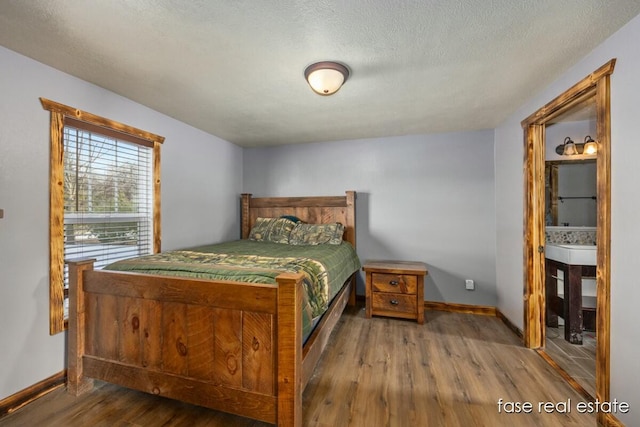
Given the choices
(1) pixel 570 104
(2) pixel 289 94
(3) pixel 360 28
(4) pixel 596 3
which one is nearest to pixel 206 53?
(2) pixel 289 94

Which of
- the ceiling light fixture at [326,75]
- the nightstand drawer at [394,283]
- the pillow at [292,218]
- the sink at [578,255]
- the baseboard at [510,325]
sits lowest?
the baseboard at [510,325]

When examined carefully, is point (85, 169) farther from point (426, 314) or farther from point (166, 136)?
point (426, 314)

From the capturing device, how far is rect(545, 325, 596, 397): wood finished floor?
1.79 metres

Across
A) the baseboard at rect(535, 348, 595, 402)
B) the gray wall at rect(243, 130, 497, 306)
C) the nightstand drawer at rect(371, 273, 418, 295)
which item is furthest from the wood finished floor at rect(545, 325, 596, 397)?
the nightstand drawer at rect(371, 273, 418, 295)

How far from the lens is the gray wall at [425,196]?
10.1ft

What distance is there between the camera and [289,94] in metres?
2.14

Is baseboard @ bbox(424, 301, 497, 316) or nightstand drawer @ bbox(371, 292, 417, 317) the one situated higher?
nightstand drawer @ bbox(371, 292, 417, 317)

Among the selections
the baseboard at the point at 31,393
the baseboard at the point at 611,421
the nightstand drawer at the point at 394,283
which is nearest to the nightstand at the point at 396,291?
the nightstand drawer at the point at 394,283

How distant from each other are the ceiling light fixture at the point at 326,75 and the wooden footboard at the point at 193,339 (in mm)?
1283

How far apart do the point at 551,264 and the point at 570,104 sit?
1.57 m

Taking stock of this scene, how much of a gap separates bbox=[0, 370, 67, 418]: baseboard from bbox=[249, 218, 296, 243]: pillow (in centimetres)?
201

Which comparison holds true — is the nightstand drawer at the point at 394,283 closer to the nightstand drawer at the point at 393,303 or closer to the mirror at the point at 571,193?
the nightstand drawer at the point at 393,303

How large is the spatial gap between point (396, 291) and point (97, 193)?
9.63 ft

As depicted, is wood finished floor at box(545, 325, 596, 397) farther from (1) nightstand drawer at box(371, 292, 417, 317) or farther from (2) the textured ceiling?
(2) the textured ceiling
